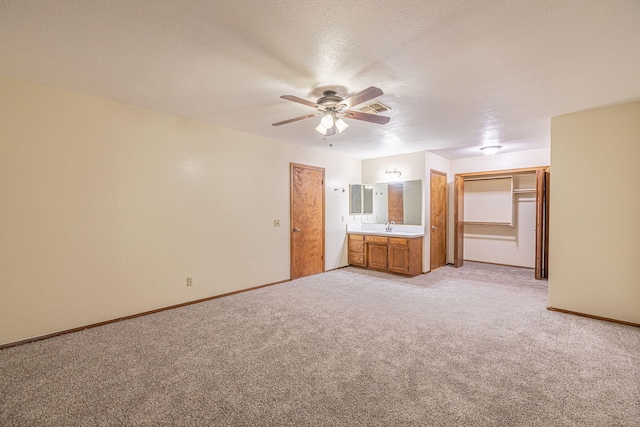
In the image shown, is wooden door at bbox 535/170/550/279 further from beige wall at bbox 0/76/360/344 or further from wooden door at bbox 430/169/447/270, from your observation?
beige wall at bbox 0/76/360/344

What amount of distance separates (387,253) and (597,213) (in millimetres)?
3129

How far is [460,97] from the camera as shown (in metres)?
2.96

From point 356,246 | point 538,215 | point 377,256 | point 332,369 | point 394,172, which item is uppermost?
point 394,172

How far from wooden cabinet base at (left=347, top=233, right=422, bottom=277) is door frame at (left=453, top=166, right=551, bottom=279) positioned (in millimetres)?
1434

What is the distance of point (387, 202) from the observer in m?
6.16

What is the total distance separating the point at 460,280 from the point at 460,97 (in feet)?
11.2

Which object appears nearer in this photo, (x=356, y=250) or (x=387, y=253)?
(x=387, y=253)

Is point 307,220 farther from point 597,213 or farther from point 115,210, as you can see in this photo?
point 597,213

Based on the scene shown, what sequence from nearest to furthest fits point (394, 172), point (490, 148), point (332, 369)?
point (332, 369)
point (490, 148)
point (394, 172)

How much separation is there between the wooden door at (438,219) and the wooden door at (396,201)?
0.60 metres

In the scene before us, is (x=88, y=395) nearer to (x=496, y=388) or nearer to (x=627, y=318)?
(x=496, y=388)

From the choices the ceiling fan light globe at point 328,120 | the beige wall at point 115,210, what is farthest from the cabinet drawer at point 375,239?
the ceiling fan light globe at point 328,120

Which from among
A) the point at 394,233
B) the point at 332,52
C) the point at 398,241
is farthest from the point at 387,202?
the point at 332,52

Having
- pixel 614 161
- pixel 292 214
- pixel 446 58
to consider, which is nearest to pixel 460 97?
pixel 446 58
